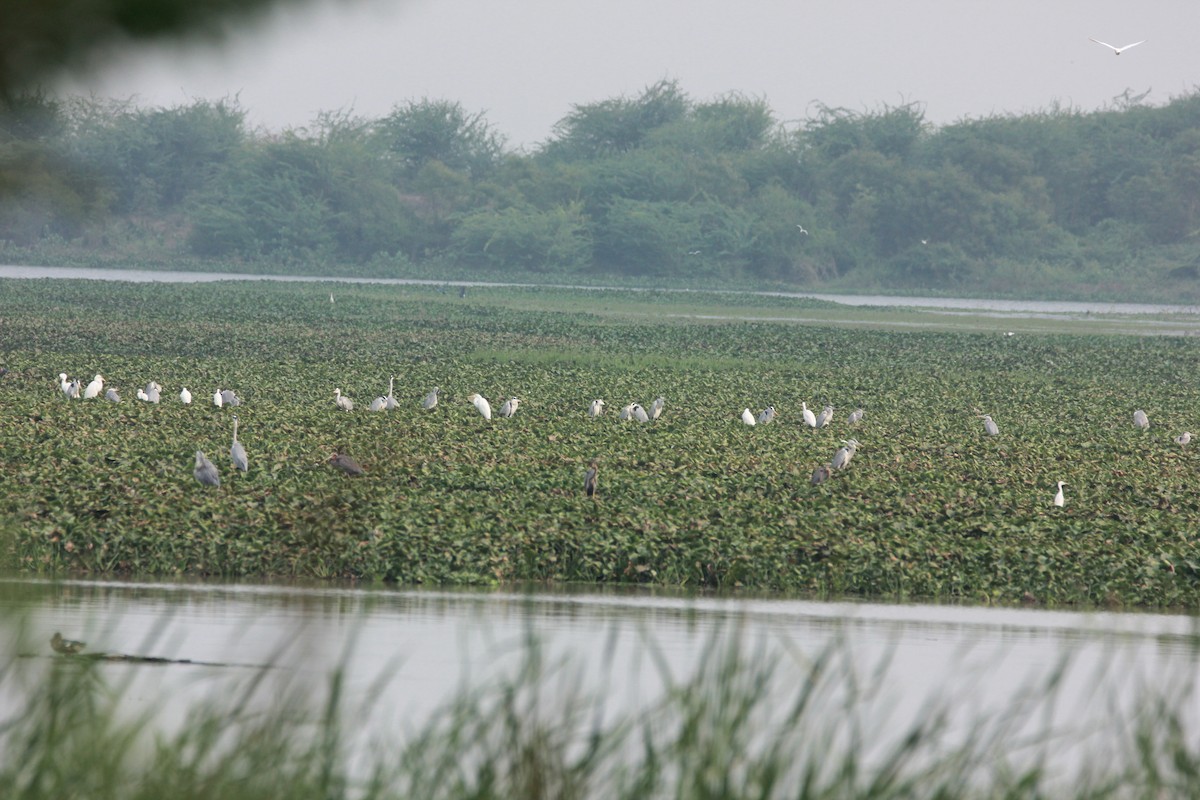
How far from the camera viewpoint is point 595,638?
32.0ft

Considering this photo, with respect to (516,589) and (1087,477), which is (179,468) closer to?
(516,589)

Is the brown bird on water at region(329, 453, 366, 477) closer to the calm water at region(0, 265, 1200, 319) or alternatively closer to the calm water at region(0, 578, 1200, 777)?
the calm water at region(0, 578, 1200, 777)

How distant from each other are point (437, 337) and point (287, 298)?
15.2 metres

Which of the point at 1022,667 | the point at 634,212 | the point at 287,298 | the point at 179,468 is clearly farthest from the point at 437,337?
the point at 634,212

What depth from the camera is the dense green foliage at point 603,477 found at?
11852mm

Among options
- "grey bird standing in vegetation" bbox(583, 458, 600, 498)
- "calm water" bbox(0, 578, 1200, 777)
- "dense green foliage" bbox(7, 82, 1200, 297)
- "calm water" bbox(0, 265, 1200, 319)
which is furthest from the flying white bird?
"dense green foliage" bbox(7, 82, 1200, 297)

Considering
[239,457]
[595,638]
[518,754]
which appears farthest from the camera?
[239,457]

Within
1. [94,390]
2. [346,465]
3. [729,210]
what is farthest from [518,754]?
[729,210]

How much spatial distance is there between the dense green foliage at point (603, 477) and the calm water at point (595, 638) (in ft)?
1.87

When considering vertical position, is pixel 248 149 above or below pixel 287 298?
above

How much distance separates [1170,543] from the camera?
42.1ft

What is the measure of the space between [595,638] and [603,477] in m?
4.87

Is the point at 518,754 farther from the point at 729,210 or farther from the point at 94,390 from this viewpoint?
the point at 729,210

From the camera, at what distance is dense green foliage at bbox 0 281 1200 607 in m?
11.9
